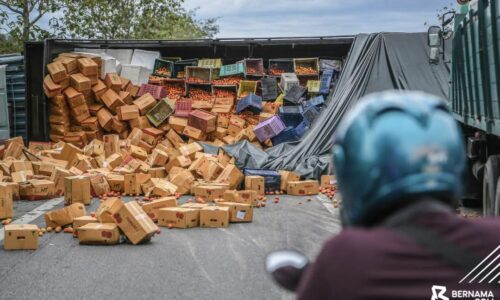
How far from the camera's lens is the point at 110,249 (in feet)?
30.7

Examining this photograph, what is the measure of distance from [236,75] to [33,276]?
50.9 feet

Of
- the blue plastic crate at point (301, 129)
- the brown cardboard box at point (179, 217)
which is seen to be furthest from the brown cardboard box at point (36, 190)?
the blue plastic crate at point (301, 129)

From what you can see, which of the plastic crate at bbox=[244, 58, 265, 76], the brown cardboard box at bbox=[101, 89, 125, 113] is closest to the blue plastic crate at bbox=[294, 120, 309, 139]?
the plastic crate at bbox=[244, 58, 265, 76]

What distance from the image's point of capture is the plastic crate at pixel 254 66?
22812 mm

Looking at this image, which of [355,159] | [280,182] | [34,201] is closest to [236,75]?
[280,182]

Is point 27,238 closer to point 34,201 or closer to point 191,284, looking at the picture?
point 191,284

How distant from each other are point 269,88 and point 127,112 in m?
4.33

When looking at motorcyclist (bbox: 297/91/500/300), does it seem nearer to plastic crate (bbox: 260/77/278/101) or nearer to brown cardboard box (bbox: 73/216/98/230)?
brown cardboard box (bbox: 73/216/98/230)

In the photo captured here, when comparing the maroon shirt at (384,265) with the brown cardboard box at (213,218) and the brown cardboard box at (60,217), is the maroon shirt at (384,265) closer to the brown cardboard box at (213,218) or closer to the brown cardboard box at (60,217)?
the brown cardboard box at (213,218)

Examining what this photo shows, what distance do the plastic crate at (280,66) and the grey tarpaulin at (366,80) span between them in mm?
2694

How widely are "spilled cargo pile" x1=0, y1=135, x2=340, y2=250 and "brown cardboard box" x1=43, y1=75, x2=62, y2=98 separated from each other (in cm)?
144

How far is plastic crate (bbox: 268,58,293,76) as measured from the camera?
907 inches

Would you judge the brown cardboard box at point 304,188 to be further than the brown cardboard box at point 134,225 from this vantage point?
Yes

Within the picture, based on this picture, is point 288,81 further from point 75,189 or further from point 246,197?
point 75,189
